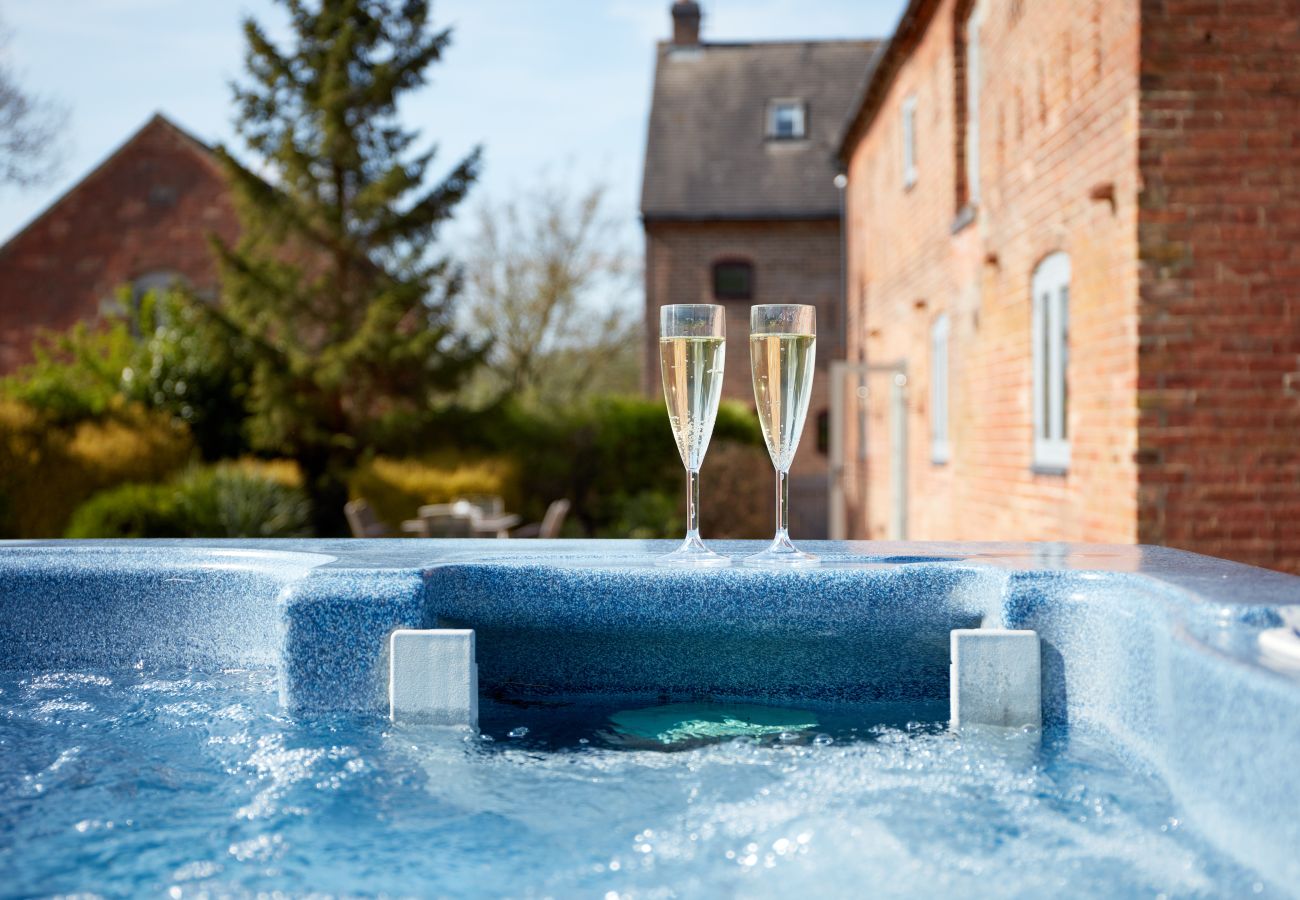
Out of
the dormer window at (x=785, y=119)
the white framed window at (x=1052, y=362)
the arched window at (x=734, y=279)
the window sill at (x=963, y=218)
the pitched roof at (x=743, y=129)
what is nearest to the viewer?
the white framed window at (x=1052, y=362)

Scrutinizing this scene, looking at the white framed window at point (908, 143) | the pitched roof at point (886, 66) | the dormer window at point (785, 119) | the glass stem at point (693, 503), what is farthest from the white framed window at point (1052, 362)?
the dormer window at point (785, 119)

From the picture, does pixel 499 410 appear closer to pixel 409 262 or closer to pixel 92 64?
pixel 409 262

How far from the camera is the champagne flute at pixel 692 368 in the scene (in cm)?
217

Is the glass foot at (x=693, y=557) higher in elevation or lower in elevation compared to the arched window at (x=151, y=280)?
lower

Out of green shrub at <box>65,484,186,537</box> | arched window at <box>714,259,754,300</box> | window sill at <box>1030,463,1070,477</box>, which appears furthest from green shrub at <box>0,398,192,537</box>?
arched window at <box>714,259,754,300</box>

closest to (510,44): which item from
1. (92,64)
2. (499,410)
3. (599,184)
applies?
(499,410)

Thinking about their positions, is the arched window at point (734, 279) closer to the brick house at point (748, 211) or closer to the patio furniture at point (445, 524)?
the brick house at point (748, 211)

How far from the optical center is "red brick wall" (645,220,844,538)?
21.5 m

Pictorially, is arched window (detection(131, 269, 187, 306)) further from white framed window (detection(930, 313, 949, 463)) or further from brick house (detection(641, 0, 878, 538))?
white framed window (detection(930, 313, 949, 463))

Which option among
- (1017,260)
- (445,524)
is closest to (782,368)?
(1017,260)

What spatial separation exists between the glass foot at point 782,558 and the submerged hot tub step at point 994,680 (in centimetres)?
38

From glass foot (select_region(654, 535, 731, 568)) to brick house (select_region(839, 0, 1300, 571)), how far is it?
3.62 metres

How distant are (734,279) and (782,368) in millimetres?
20167

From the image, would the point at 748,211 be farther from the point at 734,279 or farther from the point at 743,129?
the point at 743,129
